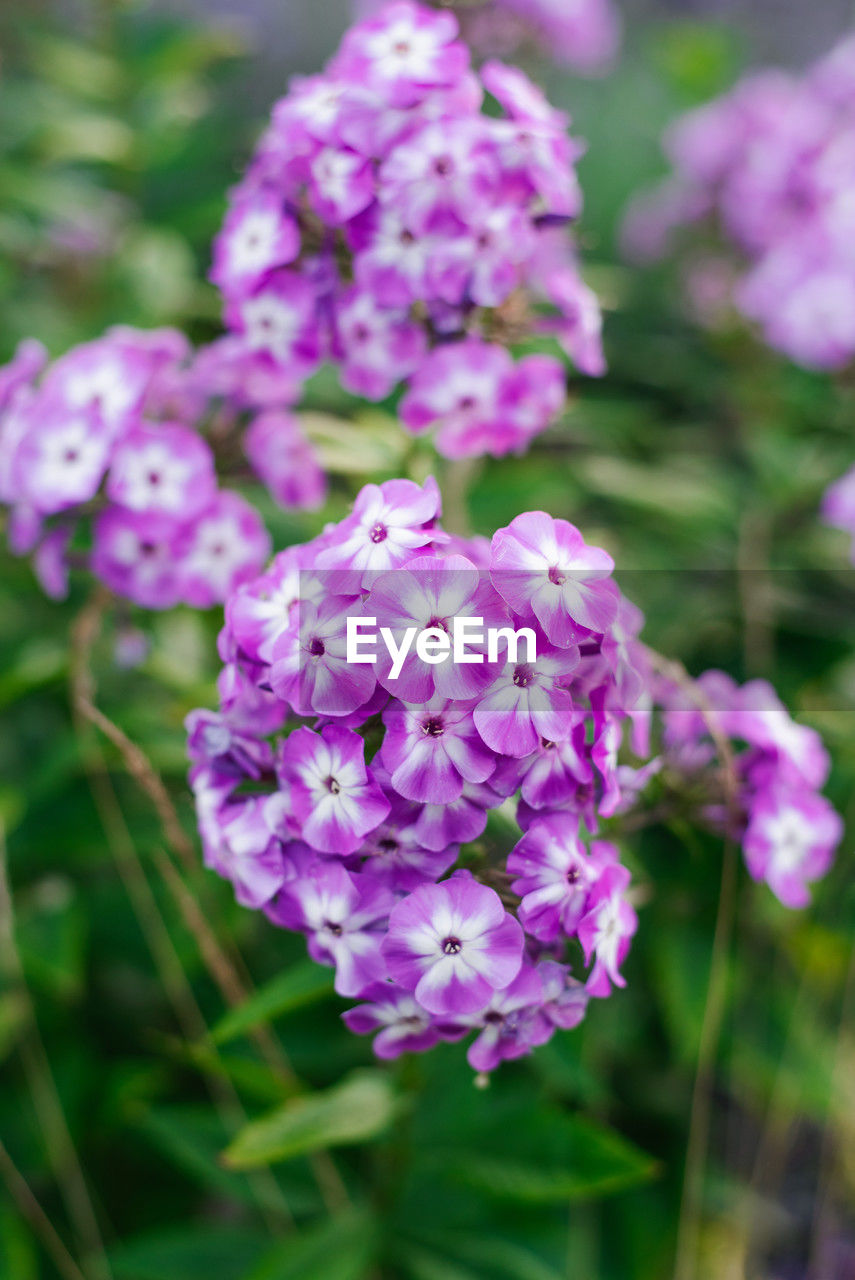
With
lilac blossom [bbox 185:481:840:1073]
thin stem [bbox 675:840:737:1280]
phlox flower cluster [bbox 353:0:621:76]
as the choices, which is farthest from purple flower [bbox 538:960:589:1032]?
phlox flower cluster [bbox 353:0:621:76]

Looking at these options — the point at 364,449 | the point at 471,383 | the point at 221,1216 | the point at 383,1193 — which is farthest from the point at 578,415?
the point at 221,1216

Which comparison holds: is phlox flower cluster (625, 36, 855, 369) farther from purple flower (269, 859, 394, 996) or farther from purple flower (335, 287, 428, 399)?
purple flower (269, 859, 394, 996)

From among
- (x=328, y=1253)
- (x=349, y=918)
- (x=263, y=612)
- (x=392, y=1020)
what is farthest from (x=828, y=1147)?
(x=263, y=612)

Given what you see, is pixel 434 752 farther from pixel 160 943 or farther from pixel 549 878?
pixel 160 943

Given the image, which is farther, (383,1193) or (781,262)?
(781,262)

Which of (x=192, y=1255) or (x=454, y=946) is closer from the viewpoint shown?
(x=454, y=946)

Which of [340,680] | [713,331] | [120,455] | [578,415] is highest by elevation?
[713,331]

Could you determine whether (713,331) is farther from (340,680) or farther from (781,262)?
(340,680)
